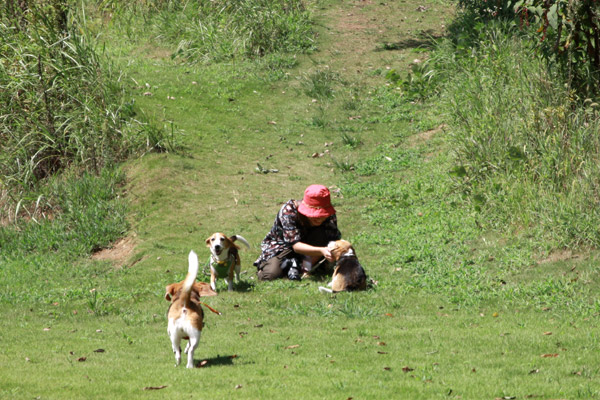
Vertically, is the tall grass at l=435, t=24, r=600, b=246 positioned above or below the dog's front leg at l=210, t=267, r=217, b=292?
above

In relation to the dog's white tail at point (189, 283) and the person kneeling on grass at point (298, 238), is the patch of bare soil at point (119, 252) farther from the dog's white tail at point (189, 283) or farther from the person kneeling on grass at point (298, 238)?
the dog's white tail at point (189, 283)

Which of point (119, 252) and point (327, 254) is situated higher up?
point (327, 254)

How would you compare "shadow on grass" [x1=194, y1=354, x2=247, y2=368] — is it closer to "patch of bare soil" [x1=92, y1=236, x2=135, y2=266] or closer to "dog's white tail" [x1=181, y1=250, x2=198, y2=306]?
"dog's white tail" [x1=181, y1=250, x2=198, y2=306]

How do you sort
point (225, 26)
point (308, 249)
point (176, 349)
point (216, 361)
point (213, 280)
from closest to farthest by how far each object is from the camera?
point (176, 349)
point (216, 361)
point (213, 280)
point (308, 249)
point (225, 26)

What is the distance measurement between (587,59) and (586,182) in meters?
2.63

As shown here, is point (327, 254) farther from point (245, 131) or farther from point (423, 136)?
point (245, 131)

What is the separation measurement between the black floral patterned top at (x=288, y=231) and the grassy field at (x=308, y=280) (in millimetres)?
466

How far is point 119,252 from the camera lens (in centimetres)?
1120

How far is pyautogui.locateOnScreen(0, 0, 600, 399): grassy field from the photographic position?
5.55 metres

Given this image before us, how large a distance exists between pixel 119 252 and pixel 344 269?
4.42 metres

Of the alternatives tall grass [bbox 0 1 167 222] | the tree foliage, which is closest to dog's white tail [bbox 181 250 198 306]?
the tree foliage

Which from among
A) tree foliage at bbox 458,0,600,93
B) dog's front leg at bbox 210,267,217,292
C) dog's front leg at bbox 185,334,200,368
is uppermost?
tree foliage at bbox 458,0,600,93

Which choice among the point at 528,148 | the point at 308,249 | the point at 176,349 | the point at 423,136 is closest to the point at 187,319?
the point at 176,349

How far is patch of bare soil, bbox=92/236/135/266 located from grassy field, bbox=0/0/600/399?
3 centimetres
